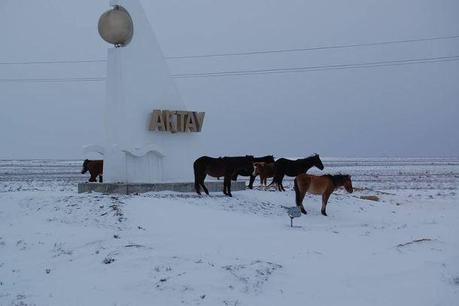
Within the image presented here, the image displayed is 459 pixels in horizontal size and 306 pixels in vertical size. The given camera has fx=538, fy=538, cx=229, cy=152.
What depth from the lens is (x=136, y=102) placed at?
2019 cm

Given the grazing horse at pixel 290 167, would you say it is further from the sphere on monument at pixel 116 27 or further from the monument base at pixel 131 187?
the sphere on monument at pixel 116 27

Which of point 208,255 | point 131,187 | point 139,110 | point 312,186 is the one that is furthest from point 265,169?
point 208,255

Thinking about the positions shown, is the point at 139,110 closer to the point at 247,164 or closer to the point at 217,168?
the point at 217,168

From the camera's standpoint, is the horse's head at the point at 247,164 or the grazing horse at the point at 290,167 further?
the grazing horse at the point at 290,167

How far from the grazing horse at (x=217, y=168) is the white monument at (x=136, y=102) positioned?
2.71m

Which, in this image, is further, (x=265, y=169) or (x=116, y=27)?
(x=265, y=169)

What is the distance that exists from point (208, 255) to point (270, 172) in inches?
485

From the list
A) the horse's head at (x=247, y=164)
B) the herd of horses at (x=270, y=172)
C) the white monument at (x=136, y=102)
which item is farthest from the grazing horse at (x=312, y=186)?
the white monument at (x=136, y=102)

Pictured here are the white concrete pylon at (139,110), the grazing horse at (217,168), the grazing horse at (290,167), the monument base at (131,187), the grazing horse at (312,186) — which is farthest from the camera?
the grazing horse at (290,167)

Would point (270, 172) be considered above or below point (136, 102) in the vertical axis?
below

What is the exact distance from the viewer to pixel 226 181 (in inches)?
747

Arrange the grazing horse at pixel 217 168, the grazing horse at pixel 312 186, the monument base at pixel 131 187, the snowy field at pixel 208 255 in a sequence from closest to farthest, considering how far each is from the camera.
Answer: the snowy field at pixel 208 255 < the grazing horse at pixel 312 186 < the grazing horse at pixel 217 168 < the monument base at pixel 131 187

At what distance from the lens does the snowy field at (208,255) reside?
344 inches

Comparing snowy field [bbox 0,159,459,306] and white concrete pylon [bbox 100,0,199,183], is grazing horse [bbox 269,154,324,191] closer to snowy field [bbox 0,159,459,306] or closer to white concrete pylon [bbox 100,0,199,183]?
white concrete pylon [bbox 100,0,199,183]
